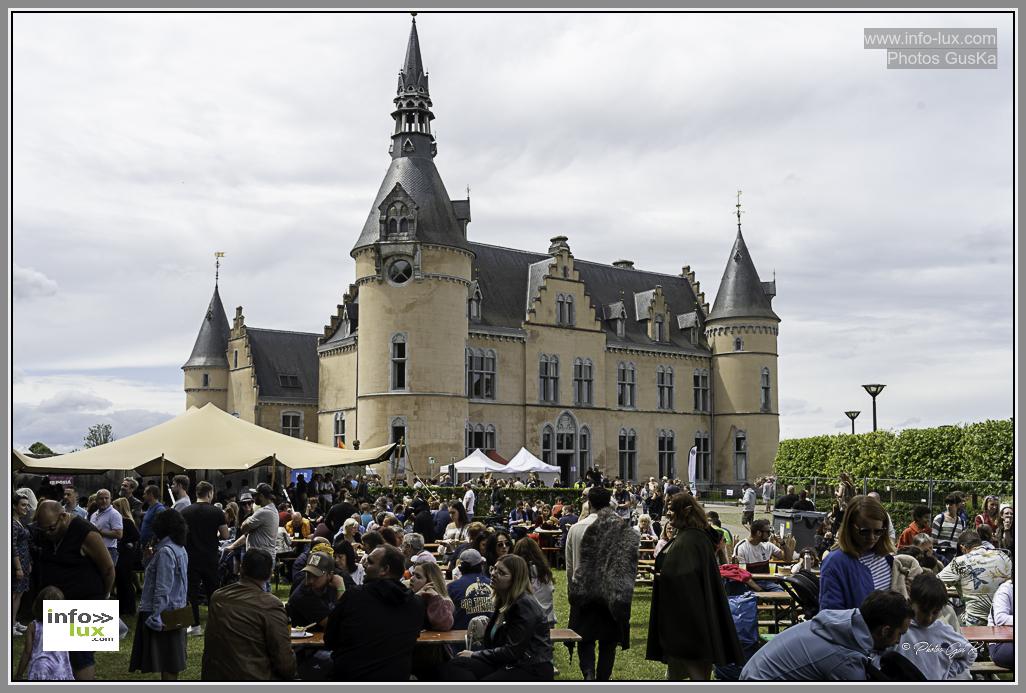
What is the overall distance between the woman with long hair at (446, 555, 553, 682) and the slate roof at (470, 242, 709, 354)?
1226 inches

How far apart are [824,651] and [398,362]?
2991 centimetres

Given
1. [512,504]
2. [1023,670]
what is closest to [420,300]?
[512,504]

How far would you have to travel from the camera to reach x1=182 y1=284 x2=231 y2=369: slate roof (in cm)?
4781

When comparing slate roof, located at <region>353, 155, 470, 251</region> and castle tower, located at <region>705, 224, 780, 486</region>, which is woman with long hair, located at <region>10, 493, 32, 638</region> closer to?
slate roof, located at <region>353, 155, 470, 251</region>

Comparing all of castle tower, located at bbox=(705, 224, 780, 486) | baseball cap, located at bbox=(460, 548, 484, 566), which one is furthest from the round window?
baseball cap, located at bbox=(460, 548, 484, 566)

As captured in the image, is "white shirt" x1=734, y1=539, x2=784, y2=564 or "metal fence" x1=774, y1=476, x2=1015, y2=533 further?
"metal fence" x1=774, y1=476, x2=1015, y2=533

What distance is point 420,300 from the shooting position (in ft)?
110

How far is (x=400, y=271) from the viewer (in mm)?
33812

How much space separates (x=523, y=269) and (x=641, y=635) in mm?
32069

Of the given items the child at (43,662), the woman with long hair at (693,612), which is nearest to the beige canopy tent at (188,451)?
the child at (43,662)

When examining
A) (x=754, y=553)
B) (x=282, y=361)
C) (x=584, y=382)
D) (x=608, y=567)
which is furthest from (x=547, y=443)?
(x=608, y=567)

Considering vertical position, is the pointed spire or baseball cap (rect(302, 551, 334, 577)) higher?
the pointed spire

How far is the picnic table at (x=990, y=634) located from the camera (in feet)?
21.4

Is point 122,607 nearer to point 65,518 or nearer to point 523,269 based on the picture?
point 65,518
